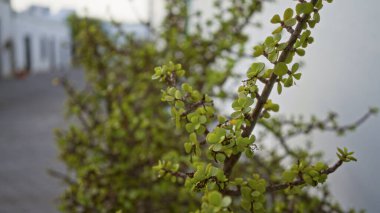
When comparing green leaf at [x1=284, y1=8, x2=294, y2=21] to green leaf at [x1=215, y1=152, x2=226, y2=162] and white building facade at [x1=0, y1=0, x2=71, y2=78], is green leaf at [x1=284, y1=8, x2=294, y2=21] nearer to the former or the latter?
green leaf at [x1=215, y1=152, x2=226, y2=162]

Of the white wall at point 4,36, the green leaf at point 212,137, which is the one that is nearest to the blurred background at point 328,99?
the green leaf at point 212,137

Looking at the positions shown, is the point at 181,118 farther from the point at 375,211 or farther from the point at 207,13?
the point at 207,13

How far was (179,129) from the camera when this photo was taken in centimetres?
188

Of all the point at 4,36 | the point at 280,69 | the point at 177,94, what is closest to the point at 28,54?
the point at 4,36

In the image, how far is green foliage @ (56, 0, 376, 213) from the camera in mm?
1116

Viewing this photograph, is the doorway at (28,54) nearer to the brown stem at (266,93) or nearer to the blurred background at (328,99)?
the blurred background at (328,99)

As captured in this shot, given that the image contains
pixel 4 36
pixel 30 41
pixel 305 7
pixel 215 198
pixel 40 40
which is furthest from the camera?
pixel 40 40

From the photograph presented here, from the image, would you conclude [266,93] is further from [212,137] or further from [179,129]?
[179,129]

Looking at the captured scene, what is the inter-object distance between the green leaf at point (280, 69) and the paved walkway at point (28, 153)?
337 centimetres

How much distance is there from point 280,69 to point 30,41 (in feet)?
91.7

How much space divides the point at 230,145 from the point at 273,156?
82.6 inches

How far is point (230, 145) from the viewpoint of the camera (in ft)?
3.49

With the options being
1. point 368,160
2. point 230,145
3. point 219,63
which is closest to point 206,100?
point 230,145

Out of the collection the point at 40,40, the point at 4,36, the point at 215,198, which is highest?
the point at 40,40
